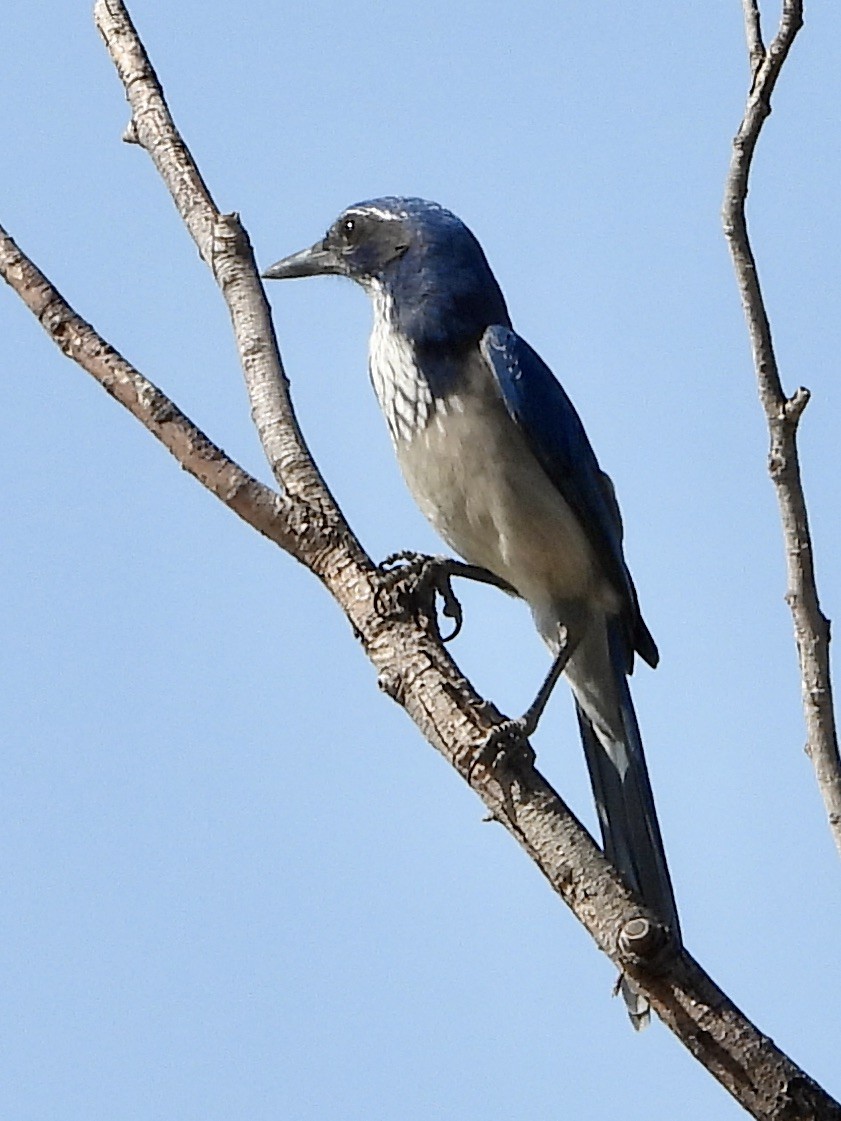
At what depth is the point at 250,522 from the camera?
4.59 meters

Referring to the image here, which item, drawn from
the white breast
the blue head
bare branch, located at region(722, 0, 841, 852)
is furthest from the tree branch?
the blue head

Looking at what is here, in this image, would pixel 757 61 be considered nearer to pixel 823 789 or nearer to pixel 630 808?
pixel 823 789

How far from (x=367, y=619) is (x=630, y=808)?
68.3 inches

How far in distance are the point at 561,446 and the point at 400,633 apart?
200 centimetres

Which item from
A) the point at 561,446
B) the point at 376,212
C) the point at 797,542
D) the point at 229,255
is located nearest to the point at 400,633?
the point at 797,542

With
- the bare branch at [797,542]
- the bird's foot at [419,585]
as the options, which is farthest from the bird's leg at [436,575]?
the bare branch at [797,542]

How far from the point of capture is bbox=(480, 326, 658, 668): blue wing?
6.16 m

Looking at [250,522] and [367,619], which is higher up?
[250,522]

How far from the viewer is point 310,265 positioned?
22.9 feet

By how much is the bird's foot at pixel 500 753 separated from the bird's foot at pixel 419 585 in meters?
0.46

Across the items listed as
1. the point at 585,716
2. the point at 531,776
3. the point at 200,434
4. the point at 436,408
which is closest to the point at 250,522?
the point at 200,434

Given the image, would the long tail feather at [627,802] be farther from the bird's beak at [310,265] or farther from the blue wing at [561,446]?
the bird's beak at [310,265]

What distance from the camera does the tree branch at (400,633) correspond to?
11.4 feet

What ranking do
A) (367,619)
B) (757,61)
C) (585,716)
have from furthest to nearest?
(585,716) < (367,619) < (757,61)
